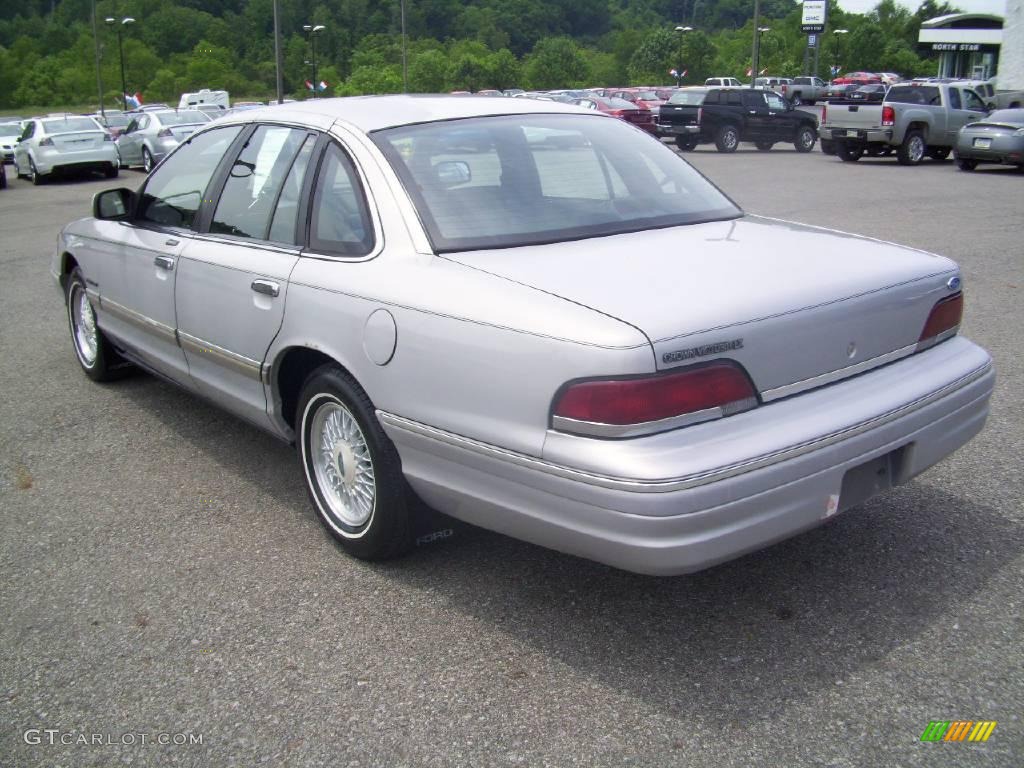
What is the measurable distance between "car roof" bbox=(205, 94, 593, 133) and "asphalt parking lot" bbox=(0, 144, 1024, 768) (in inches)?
62.5

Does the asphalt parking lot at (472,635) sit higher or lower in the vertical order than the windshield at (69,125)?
lower

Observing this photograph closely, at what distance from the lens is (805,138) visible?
2833 cm

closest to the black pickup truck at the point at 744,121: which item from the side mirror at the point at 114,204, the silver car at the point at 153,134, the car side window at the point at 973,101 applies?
the car side window at the point at 973,101

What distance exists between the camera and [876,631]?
3.14 metres

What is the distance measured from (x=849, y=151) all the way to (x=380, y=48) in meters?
86.4

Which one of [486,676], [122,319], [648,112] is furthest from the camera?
[648,112]

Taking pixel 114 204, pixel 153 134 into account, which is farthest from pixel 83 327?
pixel 153 134

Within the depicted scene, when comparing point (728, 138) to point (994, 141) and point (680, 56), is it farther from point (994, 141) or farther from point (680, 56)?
point (680, 56)

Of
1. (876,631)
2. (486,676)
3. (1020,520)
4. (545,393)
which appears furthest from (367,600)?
(1020,520)

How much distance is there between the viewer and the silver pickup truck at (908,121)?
→ 22.7 metres

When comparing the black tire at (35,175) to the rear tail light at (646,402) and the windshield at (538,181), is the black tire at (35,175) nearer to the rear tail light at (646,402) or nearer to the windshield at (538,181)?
the windshield at (538,181)

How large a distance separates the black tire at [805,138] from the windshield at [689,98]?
9.56 feet

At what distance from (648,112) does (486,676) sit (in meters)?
33.5

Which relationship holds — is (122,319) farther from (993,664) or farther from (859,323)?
(993,664)
